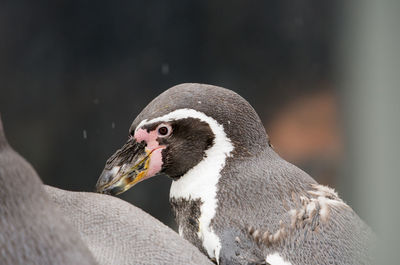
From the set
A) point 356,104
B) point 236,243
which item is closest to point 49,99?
point 236,243

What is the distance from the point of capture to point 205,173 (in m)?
0.87

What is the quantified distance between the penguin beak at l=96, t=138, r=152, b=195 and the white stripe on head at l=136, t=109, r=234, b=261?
4 centimetres

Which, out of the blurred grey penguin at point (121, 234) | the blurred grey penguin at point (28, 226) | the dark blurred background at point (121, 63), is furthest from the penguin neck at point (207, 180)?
the dark blurred background at point (121, 63)

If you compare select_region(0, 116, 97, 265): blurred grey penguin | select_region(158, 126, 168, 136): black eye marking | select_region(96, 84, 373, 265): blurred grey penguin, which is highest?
select_region(0, 116, 97, 265): blurred grey penguin

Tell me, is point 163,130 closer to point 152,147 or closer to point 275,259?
point 152,147

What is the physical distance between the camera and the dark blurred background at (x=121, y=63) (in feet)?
4.94

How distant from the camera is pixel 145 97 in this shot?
1544 mm

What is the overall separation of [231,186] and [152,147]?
12 centimetres

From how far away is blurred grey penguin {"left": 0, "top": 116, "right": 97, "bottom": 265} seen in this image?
452 mm

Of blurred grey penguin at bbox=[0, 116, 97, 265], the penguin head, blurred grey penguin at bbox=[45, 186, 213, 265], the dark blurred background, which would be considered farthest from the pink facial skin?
the dark blurred background

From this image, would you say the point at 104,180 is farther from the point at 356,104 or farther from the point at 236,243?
the point at 356,104

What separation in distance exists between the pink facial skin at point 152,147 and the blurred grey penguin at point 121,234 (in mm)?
136

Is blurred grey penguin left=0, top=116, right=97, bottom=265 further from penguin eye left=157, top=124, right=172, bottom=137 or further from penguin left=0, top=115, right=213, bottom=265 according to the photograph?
penguin eye left=157, top=124, right=172, bottom=137

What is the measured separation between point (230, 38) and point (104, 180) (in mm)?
730
